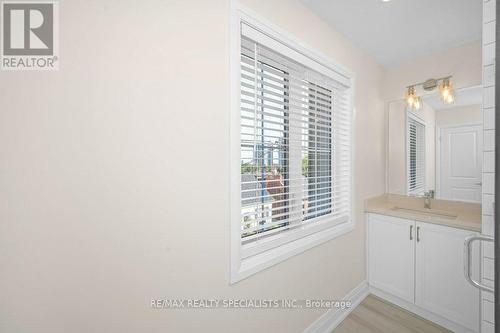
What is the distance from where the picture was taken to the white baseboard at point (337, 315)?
1.71m

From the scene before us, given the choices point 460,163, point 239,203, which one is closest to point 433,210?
point 460,163

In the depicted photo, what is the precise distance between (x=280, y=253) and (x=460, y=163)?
206 centimetres

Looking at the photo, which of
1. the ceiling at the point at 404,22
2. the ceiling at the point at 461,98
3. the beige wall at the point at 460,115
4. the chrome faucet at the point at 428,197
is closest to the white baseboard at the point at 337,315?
the chrome faucet at the point at 428,197

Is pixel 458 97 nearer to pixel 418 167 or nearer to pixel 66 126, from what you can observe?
pixel 418 167

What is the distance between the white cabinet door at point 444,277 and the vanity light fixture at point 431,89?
127cm

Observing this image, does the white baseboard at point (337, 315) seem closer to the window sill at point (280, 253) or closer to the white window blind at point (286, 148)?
the window sill at point (280, 253)

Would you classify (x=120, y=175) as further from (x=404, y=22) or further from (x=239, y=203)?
(x=404, y=22)

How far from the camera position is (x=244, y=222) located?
131 cm

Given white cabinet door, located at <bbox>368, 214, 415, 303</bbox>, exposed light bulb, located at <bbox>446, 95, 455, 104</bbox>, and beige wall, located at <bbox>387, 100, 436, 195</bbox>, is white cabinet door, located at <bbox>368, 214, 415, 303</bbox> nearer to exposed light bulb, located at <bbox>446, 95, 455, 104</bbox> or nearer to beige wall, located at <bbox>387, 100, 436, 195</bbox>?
beige wall, located at <bbox>387, 100, 436, 195</bbox>

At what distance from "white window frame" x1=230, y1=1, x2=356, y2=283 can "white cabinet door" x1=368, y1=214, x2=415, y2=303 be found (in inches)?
30.4

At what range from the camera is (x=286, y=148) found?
1.59m

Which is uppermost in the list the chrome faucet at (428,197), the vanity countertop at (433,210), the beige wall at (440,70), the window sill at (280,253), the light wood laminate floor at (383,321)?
the beige wall at (440,70)

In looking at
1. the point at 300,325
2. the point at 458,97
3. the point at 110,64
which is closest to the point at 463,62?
the point at 458,97

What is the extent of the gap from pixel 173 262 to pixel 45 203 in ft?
1.75
